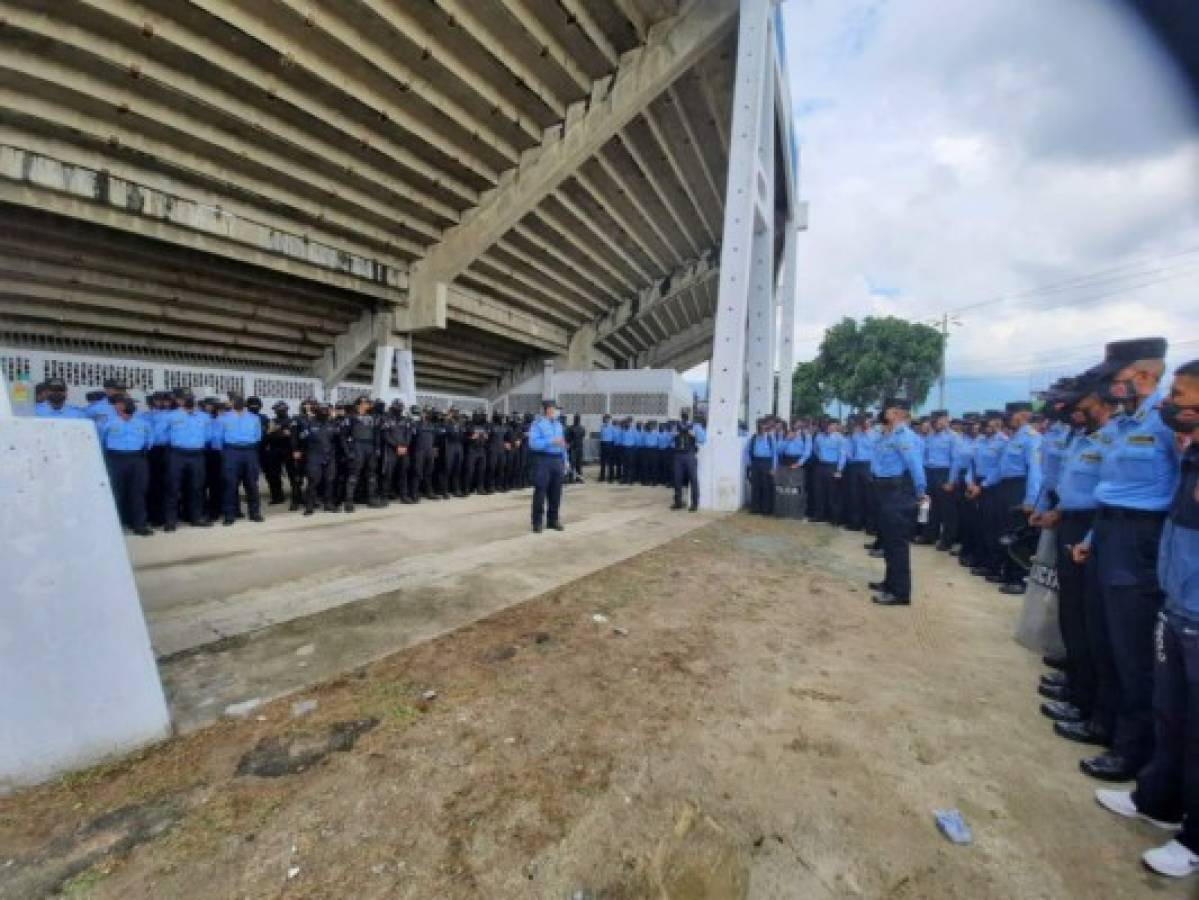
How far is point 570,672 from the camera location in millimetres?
3180

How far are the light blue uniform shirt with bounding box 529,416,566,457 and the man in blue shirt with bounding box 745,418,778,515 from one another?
439 cm

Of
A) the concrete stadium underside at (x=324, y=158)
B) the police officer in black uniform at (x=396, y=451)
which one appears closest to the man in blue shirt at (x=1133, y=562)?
the police officer in black uniform at (x=396, y=451)

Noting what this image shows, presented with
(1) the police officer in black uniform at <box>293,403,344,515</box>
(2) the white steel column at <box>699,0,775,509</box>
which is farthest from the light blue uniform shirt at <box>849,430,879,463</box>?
(1) the police officer in black uniform at <box>293,403,344,515</box>

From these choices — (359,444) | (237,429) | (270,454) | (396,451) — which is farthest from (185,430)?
(396,451)

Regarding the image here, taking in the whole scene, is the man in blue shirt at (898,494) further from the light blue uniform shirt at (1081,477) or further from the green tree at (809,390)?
the green tree at (809,390)

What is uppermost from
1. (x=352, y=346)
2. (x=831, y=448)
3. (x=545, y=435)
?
(x=352, y=346)

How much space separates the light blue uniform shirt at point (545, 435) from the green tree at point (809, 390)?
93.6 ft

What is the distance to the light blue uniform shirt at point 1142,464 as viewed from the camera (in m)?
2.38

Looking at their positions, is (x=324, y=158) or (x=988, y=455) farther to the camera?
(x=324, y=158)

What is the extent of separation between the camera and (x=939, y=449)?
7.39 m

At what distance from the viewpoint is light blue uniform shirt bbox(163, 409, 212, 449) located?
21.0ft

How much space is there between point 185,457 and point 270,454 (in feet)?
7.23

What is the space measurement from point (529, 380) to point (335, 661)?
1809 centimetres

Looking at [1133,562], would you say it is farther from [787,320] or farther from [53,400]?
[787,320]
